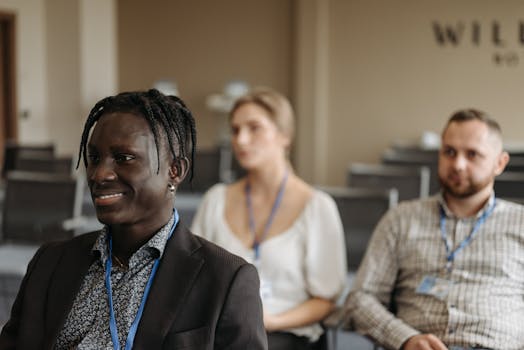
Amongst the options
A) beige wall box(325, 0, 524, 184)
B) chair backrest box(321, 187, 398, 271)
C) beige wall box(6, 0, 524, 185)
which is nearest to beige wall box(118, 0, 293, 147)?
beige wall box(6, 0, 524, 185)

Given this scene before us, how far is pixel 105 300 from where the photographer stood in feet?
4.09

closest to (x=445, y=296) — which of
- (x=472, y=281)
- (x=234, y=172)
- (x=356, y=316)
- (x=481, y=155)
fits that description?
(x=472, y=281)

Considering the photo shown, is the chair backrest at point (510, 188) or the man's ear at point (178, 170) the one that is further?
the chair backrest at point (510, 188)

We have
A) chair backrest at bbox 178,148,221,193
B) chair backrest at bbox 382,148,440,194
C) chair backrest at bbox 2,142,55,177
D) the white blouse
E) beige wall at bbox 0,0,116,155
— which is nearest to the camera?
the white blouse

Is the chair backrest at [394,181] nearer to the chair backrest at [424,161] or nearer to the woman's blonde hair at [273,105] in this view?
the chair backrest at [424,161]

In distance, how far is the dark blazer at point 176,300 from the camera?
1.19 m

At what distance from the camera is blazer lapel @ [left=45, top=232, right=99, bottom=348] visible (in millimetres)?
1246

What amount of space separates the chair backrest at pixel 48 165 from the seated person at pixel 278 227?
272cm

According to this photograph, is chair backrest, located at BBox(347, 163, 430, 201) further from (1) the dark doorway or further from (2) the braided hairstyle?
(1) the dark doorway

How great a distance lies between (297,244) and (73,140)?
6778 mm

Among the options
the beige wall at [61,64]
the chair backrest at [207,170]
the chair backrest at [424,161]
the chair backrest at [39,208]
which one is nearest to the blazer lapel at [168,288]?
the chair backrest at [39,208]

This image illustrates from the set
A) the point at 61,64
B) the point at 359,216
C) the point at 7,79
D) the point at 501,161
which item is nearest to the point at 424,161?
the point at 359,216

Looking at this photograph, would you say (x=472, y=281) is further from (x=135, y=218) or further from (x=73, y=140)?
(x=73, y=140)

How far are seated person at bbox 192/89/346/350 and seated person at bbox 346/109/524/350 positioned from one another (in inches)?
5.4
